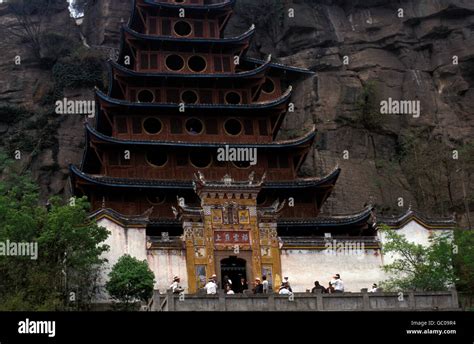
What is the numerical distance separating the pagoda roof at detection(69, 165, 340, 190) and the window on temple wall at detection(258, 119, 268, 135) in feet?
13.0

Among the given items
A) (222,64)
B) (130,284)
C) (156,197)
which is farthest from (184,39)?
(130,284)

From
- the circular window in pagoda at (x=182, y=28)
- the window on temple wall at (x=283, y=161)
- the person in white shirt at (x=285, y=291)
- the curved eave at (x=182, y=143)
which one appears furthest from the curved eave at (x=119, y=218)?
the circular window in pagoda at (x=182, y=28)

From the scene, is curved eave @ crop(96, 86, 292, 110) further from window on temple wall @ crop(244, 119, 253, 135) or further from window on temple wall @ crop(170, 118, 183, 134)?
window on temple wall @ crop(244, 119, 253, 135)

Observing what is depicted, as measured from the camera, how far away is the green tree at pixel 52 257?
34531 millimetres

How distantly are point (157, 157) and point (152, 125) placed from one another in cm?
224

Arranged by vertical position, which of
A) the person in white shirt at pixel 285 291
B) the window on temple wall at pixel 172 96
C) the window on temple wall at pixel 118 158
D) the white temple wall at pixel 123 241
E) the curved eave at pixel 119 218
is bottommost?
the person in white shirt at pixel 285 291

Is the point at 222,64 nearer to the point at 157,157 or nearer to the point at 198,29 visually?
the point at 198,29

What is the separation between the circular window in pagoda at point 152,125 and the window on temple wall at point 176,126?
580 mm

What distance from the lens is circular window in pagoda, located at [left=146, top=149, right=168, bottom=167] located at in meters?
46.7

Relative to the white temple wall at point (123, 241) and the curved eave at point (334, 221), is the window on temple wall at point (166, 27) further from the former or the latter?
the white temple wall at point (123, 241)

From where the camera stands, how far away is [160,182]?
44.8 metres

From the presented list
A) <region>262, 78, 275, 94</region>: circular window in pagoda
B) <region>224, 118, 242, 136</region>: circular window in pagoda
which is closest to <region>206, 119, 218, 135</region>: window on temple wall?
<region>224, 118, 242, 136</region>: circular window in pagoda
